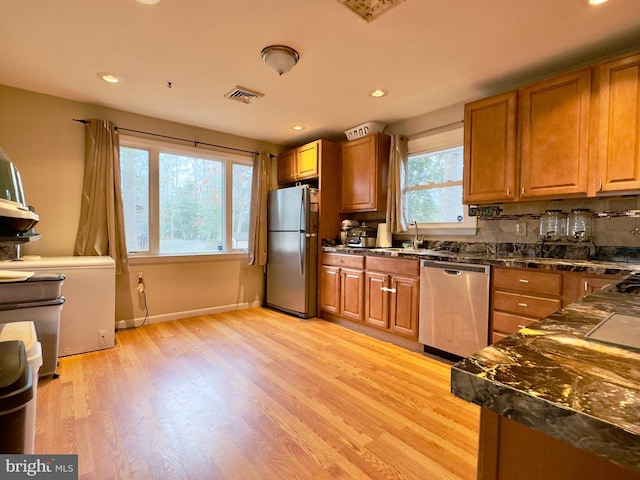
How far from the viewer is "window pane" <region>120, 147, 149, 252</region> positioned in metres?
3.56

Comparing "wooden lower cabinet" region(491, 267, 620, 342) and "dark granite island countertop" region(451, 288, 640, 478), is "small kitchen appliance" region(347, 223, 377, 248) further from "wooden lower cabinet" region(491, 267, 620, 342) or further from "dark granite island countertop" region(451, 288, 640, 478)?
"dark granite island countertop" region(451, 288, 640, 478)

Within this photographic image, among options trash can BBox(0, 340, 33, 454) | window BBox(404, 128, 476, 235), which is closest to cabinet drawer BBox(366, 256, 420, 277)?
window BBox(404, 128, 476, 235)

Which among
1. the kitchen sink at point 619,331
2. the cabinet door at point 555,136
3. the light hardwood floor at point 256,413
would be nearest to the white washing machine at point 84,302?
the light hardwood floor at point 256,413

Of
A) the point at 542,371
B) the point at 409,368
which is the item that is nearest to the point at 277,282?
the point at 409,368

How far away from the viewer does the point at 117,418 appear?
1.87 metres

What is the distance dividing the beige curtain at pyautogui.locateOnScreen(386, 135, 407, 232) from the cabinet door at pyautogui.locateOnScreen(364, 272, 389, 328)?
2.20 ft

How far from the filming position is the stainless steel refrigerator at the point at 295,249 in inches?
153

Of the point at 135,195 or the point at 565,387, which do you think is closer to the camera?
the point at 565,387

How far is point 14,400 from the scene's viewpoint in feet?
2.69

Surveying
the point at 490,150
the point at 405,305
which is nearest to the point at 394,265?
the point at 405,305

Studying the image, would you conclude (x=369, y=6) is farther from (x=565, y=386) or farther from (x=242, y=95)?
(x=565, y=386)

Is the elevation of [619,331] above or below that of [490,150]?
below

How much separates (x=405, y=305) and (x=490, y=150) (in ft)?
4.99

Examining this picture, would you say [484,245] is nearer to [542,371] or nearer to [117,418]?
[542,371]
